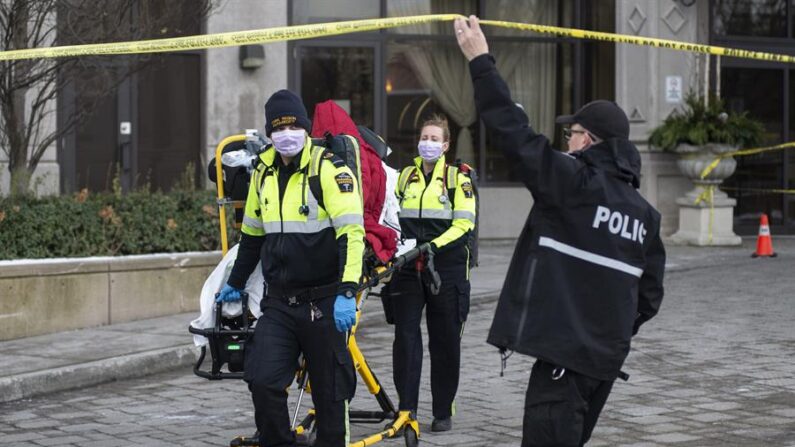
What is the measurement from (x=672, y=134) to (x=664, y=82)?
1159 mm

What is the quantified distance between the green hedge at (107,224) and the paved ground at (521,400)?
1.92 meters

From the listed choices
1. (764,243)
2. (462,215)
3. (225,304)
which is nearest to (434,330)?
(462,215)

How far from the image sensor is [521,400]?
9.15 metres

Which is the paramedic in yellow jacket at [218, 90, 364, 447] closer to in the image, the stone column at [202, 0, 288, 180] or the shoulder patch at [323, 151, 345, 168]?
the shoulder patch at [323, 151, 345, 168]

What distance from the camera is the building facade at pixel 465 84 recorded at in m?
18.2

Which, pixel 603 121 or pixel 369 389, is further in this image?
pixel 369 389

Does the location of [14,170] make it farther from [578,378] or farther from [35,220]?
[578,378]

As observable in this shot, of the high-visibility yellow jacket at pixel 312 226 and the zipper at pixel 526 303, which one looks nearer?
the zipper at pixel 526 303

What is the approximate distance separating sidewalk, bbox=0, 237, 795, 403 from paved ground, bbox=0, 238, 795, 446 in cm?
10

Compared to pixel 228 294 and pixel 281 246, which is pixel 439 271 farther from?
pixel 281 246

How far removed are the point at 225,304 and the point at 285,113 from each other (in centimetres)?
108

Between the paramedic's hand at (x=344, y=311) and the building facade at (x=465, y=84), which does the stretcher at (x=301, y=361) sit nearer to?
the paramedic's hand at (x=344, y=311)

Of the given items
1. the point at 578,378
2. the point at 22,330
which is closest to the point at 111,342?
the point at 22,330

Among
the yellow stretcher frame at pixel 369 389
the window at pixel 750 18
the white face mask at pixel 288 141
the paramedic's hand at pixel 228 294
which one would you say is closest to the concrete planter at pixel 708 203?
the window at pixel 750 18
